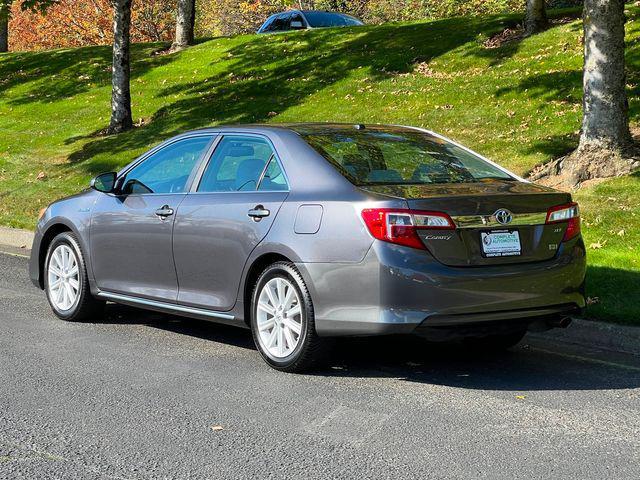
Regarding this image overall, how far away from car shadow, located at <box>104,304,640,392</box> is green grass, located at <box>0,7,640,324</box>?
257 centimetres

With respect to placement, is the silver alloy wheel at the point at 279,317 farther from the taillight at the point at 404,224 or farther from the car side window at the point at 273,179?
the taillight at the point at 404,224

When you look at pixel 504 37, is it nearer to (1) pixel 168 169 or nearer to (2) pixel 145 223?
(1) pixel 168 169

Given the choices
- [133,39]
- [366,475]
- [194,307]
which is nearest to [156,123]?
[194,307]

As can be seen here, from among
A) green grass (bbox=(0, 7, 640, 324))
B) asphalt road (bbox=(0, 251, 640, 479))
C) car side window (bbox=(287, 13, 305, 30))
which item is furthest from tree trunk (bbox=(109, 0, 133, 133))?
asphalt road (bbox=(0, 251, 640, 479))

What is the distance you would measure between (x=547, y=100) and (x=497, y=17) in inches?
303

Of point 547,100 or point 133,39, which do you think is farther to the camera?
point 133,39

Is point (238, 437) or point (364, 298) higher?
→ point (364, 298)

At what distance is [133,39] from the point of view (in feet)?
197

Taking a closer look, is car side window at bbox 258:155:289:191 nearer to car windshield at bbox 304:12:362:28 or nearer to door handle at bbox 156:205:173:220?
door handle at bbox 156:205:173:220

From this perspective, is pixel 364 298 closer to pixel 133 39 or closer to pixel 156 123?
pixel 156 123

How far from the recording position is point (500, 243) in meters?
5.95

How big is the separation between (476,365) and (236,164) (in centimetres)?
220

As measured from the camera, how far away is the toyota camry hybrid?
5.79 meters

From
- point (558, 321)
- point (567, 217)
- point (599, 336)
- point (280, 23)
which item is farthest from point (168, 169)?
point (280, 23)
